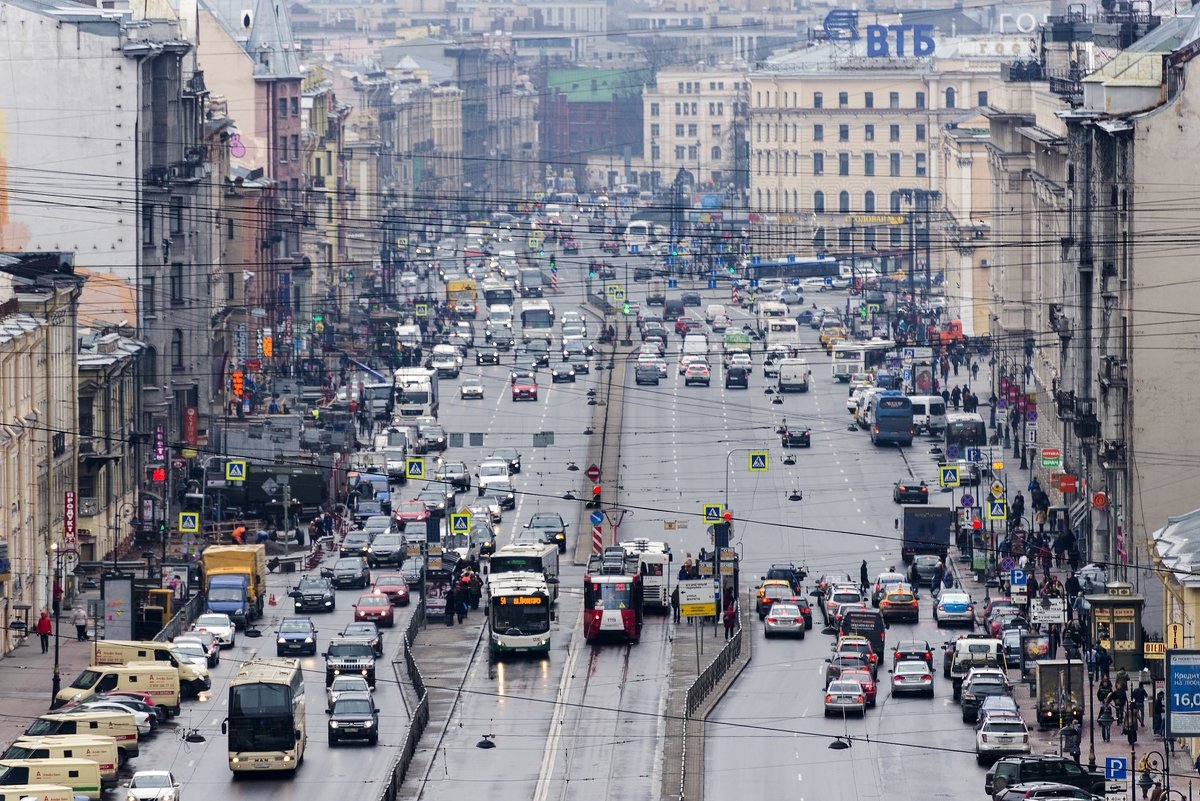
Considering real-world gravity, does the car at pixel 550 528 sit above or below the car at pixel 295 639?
above

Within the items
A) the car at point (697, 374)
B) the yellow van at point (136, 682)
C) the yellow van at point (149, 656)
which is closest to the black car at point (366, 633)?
the yellow van at point (149, 656)

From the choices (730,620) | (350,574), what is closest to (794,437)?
(350,574)

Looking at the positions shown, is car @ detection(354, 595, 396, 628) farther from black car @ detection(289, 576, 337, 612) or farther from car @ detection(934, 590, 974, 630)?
car @ detection(934, 590, 974, 630)

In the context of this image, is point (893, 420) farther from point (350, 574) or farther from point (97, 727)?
point (97, 727)

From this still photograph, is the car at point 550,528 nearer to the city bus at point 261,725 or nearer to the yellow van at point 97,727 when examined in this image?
the yellow van at point 97,727

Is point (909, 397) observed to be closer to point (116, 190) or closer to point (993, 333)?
point (993, 333)

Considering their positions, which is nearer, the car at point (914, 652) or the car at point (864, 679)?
the car at point (864, 679)

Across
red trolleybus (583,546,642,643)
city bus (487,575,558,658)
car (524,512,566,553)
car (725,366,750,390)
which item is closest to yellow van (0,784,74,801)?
city bus (487,575,558,658)
